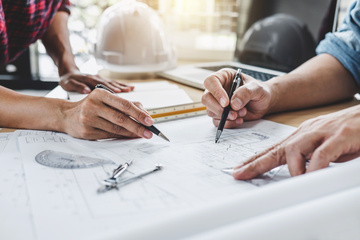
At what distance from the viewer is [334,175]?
1.26 feet

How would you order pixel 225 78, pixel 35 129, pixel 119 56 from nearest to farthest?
1. pixel 35 129
2. pixel 225 78
3. pixel 119 56

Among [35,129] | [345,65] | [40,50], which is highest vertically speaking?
[345,65]

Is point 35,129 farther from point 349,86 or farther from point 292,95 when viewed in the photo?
point 349,86

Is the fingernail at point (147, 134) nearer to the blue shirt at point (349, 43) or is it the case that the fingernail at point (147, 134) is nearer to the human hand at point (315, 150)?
the human hand at point (315, 150)

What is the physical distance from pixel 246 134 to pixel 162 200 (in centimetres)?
33

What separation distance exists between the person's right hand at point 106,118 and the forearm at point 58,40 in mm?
592

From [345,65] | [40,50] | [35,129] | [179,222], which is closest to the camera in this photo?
[179,222]

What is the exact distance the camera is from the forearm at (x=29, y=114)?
2.19ft

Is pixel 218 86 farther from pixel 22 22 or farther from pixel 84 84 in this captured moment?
pixel 22 22

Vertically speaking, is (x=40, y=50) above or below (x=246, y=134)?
below

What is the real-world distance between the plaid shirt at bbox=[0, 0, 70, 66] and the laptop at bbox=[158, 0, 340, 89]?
0.43 metres

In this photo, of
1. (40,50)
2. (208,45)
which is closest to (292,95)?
(208,45)

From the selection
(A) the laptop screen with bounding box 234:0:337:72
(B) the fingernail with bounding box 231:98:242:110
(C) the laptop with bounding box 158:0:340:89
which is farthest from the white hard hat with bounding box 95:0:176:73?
(B) the fingernail with bounding box 231:98:242:110

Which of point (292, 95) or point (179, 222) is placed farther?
point (292, 95)
